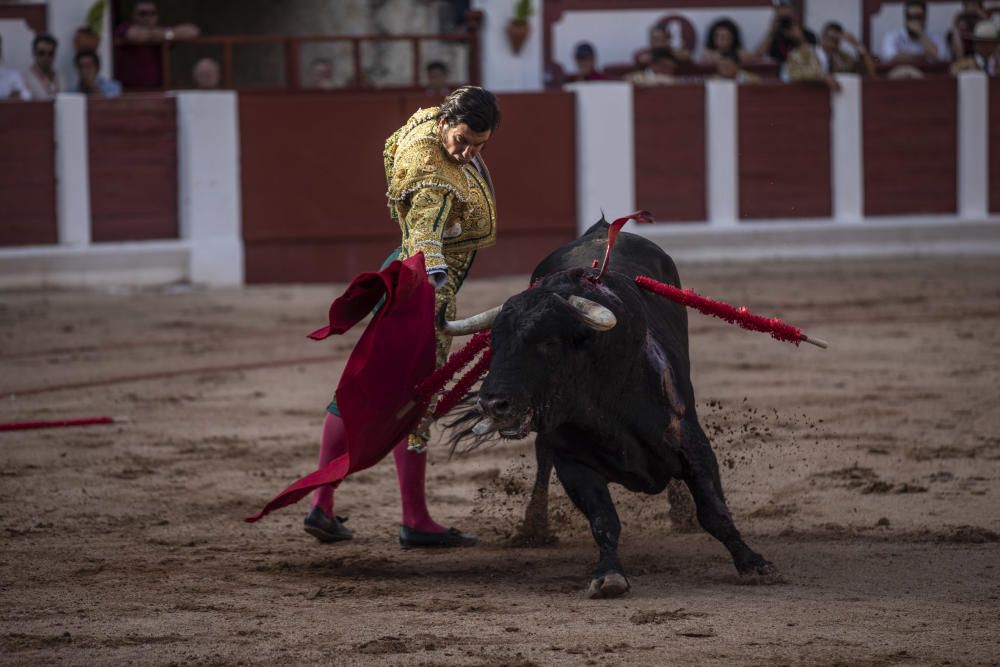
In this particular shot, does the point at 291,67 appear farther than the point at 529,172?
No

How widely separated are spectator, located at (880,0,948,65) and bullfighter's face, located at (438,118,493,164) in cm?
806

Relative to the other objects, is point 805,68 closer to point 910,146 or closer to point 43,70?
point 910,146

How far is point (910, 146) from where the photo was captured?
10430 millimetres

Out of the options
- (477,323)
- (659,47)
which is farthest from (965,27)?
(477,323)

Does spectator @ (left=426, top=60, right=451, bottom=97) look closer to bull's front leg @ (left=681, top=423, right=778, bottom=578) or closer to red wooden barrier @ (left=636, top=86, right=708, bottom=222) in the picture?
red wooden barrier @ (left=636, top=86, right=708, bottom=222)

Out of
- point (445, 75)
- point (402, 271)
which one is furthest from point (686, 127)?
point (402, 271)

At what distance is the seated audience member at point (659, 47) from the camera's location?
1035 centimetres

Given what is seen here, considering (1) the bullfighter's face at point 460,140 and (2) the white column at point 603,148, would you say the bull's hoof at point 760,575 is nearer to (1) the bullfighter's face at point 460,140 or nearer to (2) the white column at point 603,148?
(1) the bullfighter's face at point 460,140

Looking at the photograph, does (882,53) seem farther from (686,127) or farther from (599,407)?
(599,407)

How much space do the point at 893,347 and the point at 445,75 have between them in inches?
158

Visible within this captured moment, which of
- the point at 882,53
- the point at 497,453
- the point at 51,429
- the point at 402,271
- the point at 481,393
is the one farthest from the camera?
the point at 882,53

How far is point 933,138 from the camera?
10.4 m

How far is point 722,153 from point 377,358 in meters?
7.22

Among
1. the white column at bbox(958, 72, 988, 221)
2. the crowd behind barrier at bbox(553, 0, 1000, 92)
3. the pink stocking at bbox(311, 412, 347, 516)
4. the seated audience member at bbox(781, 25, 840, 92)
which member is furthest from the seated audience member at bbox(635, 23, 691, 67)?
the pink stocking at bbox(311, 412, 347, 516)
